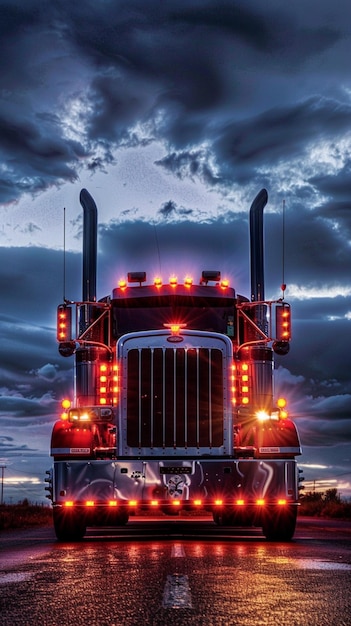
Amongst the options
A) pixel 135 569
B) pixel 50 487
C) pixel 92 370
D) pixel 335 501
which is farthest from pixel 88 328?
pixel 335 501

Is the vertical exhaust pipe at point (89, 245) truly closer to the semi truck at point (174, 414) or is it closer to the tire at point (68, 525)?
the semi truck at point (174, 414)

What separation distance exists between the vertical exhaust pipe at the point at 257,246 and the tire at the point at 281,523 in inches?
152

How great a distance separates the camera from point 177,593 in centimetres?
738

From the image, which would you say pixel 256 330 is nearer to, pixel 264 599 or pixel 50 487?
pixel 50 487

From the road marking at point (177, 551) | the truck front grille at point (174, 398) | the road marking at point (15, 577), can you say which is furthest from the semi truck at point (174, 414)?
the road marking at point (15, 577)

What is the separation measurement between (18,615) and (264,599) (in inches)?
69.5

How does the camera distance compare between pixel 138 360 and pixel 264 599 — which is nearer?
pixel 264 599

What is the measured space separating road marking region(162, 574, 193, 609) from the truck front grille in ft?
21.6

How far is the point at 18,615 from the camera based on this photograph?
6406 millimetres

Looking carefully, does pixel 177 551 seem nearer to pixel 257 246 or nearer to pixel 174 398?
pixel 174 398

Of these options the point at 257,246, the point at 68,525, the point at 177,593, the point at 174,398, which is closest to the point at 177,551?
the point at 68,525

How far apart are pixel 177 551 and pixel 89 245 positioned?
781 cm

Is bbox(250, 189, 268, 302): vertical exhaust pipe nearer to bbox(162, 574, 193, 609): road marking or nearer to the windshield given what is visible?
the windshield

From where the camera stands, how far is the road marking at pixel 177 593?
6699 millimetres
